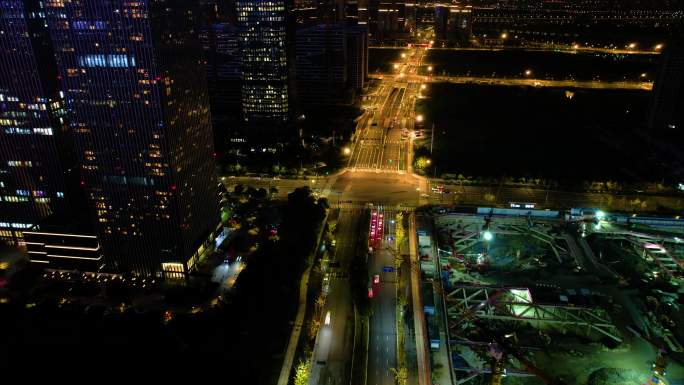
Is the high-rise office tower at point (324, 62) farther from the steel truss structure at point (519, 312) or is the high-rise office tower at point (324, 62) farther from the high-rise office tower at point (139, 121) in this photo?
the steel truss structure at point (519, 312)

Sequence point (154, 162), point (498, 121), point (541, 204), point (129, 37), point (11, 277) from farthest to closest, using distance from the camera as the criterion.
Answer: point (498, 121) < point (541, 204) < point (11, 277) < point (154, 162) < point (129, 37)

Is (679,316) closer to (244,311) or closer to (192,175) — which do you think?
(244,311)

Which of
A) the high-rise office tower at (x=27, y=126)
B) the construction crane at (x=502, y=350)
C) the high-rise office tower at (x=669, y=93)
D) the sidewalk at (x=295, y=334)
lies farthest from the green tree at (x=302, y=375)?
the high-rise office tower at (x=669, y=93)

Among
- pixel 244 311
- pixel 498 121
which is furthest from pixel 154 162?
pixel 498 121

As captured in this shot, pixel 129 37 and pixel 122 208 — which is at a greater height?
pixel 129 37

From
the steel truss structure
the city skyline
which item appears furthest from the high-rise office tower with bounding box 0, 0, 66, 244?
the steel truss structure

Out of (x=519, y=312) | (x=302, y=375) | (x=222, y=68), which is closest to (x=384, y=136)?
(x=222, y=68)

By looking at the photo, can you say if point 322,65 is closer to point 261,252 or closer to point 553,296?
point 261,252
